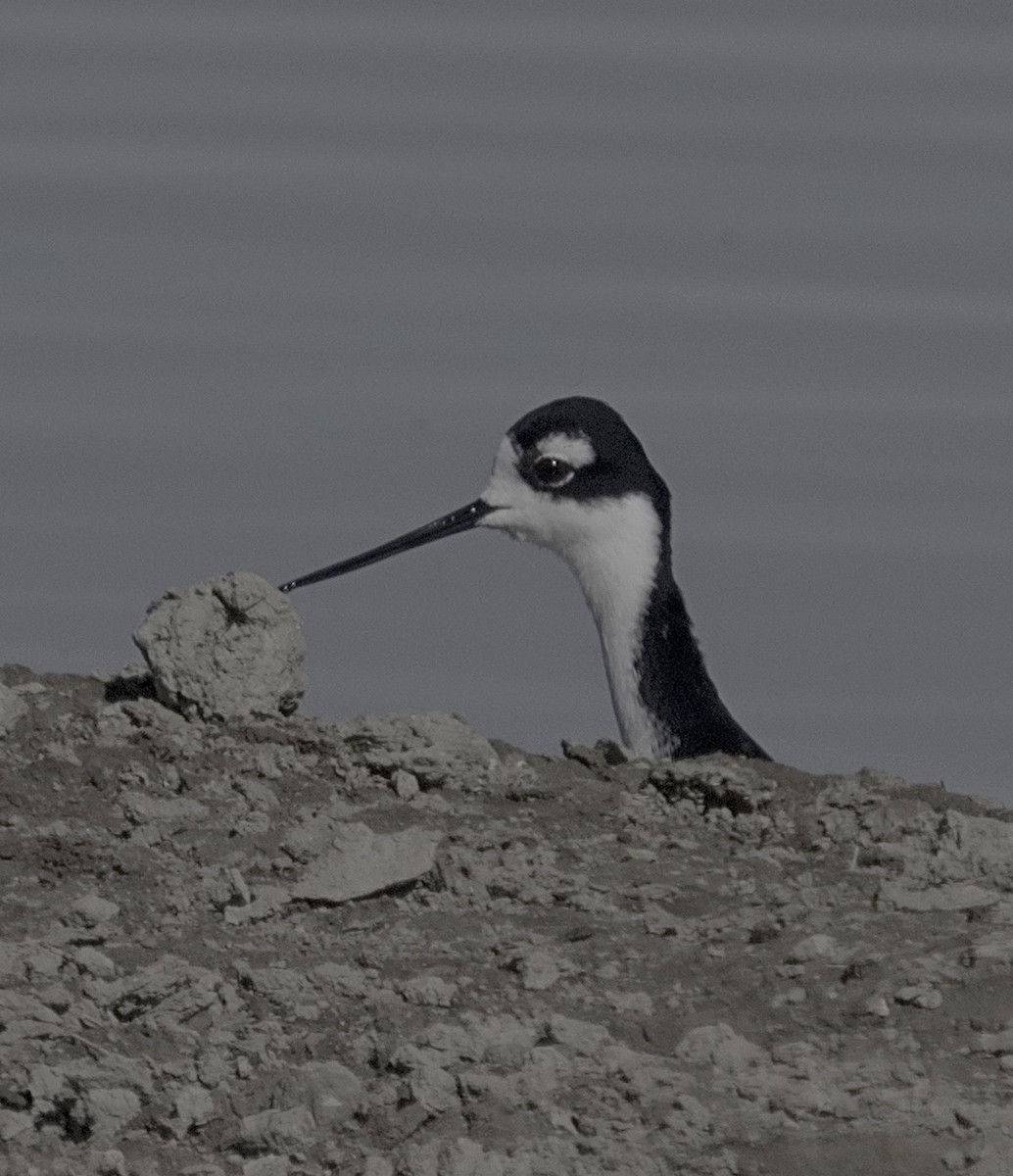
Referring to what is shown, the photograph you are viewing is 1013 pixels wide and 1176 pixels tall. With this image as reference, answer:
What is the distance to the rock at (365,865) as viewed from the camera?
14.9ft

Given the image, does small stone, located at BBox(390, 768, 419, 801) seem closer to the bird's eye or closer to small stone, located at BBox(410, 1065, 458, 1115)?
small stone, located at BBox(410, 1065, 458, 1115)

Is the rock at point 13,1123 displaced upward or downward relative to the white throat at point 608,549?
downward

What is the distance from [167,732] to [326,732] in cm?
30

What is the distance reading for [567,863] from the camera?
4.66m

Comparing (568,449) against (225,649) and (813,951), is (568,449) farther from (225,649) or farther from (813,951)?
(813,951)

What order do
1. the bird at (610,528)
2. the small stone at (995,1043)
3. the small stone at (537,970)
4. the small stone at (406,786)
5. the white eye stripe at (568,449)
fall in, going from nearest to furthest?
the small stone at (995,1043) → the small stone at (537,970) → the small stone at (406,786) → the bird at (610,528) → the white eye stripe at (568,449)

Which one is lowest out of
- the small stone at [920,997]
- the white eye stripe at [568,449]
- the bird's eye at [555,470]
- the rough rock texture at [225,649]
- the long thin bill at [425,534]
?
the small stone at [920,997]

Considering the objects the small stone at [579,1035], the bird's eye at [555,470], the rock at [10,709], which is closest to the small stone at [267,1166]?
the small stone at [579,1035]

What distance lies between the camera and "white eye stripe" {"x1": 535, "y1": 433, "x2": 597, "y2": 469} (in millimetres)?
7586

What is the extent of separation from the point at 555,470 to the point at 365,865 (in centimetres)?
317

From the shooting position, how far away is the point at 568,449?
7.60m

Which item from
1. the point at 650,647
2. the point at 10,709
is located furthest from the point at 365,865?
the point at 650,647

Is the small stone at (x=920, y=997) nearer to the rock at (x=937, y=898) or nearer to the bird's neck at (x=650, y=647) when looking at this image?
the rock at (x=937, y=898)

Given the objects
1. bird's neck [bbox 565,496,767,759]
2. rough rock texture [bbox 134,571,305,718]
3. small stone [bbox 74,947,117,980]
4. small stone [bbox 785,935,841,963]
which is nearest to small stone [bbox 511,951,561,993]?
small stone [bbox 785,935,841,963]
